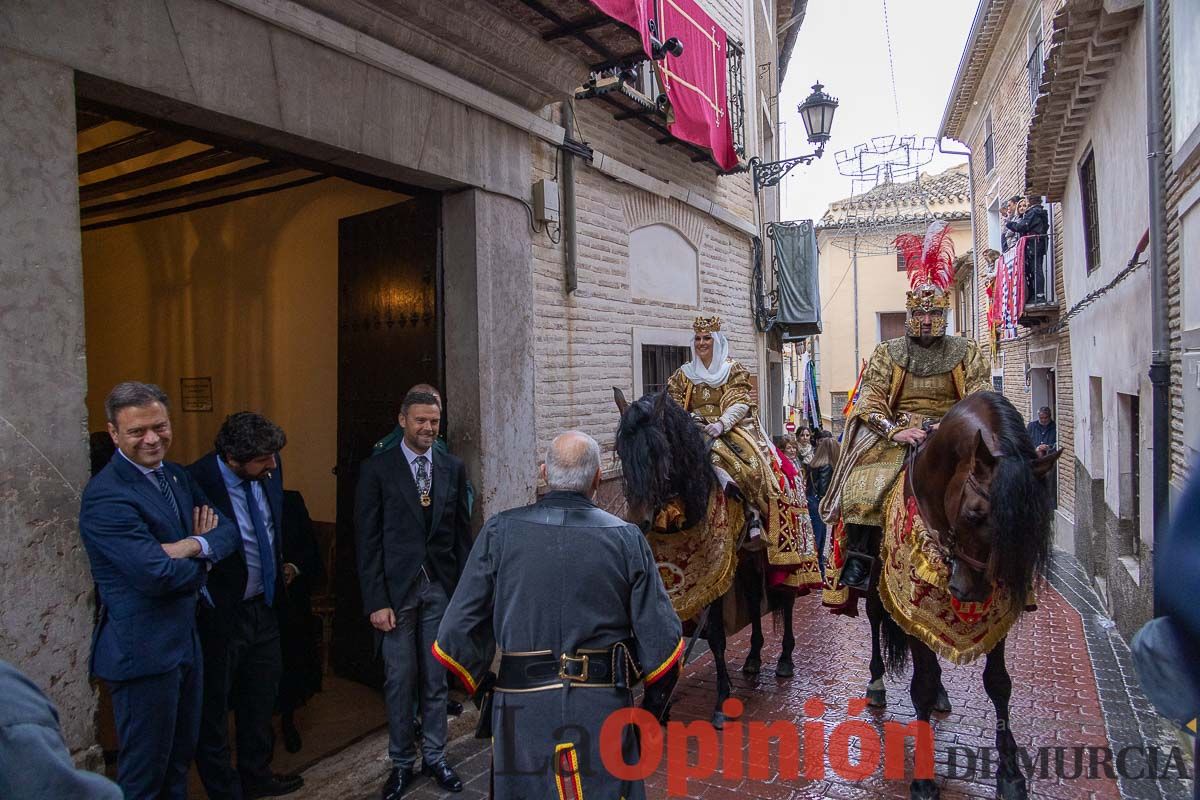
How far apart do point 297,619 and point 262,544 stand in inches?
39.6

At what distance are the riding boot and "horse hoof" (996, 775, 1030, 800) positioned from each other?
1.25 m

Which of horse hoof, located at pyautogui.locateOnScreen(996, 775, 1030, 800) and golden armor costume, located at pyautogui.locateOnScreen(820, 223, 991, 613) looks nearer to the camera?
horse hoof, located at pyautogui.locateOnScreen(996, 775, 1030, 800)

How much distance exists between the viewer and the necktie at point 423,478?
14.5ft

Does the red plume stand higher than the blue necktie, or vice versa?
the red plume

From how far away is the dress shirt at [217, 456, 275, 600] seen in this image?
3.98 m

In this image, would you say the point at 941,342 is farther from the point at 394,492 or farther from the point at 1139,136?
the point at 394,492

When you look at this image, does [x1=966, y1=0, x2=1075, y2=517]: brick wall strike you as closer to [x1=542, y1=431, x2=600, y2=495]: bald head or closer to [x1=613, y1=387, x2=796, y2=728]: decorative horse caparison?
[x1=613, y1=387, x2=796, y2=728]: decorative horse caparison

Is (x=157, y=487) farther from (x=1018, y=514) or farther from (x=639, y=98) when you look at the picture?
(x=639, y=98)

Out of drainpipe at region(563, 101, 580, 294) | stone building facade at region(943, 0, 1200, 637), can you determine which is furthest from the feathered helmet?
drainpipe at region(563, 101, 580, 294)

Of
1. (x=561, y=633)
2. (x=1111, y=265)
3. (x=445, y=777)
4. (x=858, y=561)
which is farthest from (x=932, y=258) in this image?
(x=445, y=777)

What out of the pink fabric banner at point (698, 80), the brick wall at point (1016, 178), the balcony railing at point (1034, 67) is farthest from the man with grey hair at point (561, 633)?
the balcony railing at point (1034, 67)

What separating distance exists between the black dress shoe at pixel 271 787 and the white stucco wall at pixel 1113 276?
608 centimetres

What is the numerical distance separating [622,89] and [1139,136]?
4.05 metres

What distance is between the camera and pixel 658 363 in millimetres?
8078
